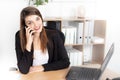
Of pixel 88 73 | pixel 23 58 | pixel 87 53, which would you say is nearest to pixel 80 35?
pixel 87 53

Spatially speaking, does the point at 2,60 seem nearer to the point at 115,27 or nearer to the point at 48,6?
the point at 48,6

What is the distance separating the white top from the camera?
215 cm

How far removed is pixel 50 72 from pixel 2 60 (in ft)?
4.83

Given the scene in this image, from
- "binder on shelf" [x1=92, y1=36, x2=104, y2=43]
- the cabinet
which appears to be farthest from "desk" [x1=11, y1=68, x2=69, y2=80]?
"binder on shelf" [x1=92, y1=36, x2=104, y2=43]

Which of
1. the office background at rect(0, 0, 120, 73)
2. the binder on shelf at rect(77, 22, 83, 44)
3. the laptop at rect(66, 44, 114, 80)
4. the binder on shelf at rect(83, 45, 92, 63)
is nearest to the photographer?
the laptop at rect(66, 44, 114, 80)

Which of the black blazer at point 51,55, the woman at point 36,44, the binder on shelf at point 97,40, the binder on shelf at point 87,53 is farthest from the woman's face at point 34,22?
the binder on shelf at point 87,53

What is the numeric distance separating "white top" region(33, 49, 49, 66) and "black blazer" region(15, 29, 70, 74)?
0.14 ft

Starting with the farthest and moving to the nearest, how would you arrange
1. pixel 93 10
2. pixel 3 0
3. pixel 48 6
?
pixel 93 10 → pixel 48 6 → pixel 3 0

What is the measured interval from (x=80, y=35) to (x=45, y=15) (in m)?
0.61

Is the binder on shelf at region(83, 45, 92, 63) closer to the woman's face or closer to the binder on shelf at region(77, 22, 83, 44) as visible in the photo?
the binder on shelf at region(77, 22, 83, 44)

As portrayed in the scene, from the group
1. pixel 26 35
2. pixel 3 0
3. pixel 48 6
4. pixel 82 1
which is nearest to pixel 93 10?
pixel 82 1

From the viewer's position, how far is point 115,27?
372cm

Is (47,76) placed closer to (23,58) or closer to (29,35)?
(23,58)

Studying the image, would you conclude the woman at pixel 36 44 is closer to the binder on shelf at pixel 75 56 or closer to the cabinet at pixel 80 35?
the cabinet at pixel 80 35
